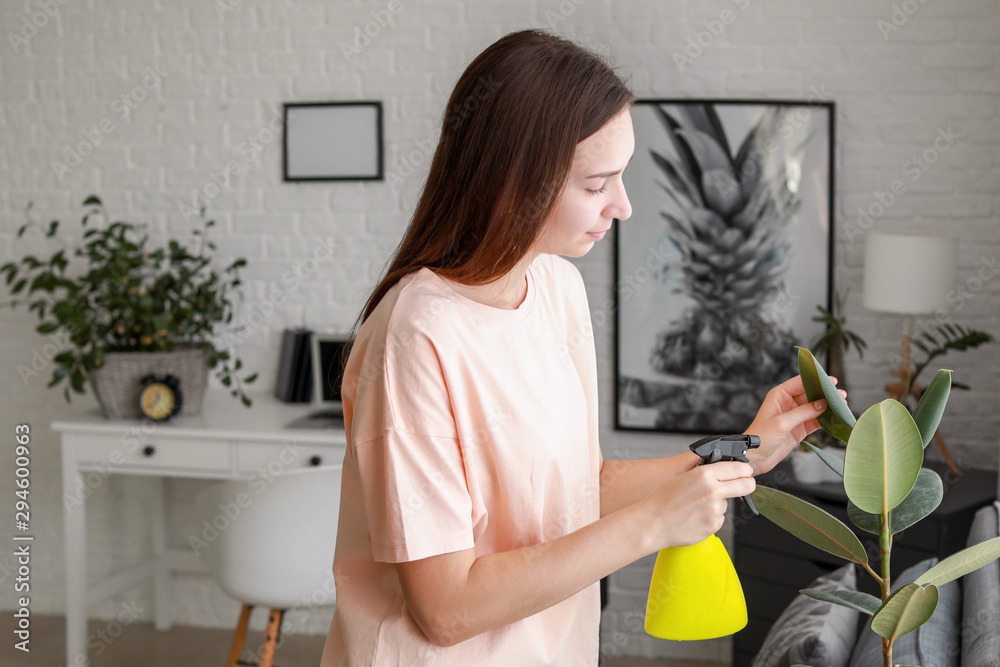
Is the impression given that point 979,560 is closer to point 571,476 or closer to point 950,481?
point 571,476

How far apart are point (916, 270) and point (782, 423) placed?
156 centimetres

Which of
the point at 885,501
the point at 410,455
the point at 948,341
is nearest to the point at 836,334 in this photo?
the point at 948,341

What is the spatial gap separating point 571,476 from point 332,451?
1666 millimetres

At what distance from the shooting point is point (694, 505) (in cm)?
88

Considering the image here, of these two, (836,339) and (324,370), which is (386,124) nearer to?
(324,370)

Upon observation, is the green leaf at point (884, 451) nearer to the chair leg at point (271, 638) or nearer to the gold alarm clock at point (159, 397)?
the chair leg at point (271, 638)

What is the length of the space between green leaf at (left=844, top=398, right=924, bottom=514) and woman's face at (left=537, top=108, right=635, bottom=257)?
0.34 metres

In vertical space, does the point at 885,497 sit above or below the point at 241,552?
above

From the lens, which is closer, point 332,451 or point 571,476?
point 571,476

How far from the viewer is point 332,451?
2617 mm

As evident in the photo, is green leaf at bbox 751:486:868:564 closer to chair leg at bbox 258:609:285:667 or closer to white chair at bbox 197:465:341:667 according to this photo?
white chair at bbox 197:465:341:667

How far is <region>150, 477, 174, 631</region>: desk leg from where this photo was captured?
3.23 metres

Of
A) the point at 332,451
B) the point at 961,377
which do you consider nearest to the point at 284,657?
the point at 332,451

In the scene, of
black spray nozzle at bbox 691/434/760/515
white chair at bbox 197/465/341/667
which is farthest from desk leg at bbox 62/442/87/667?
black spray nozzle at bbox 691/434/760/515
